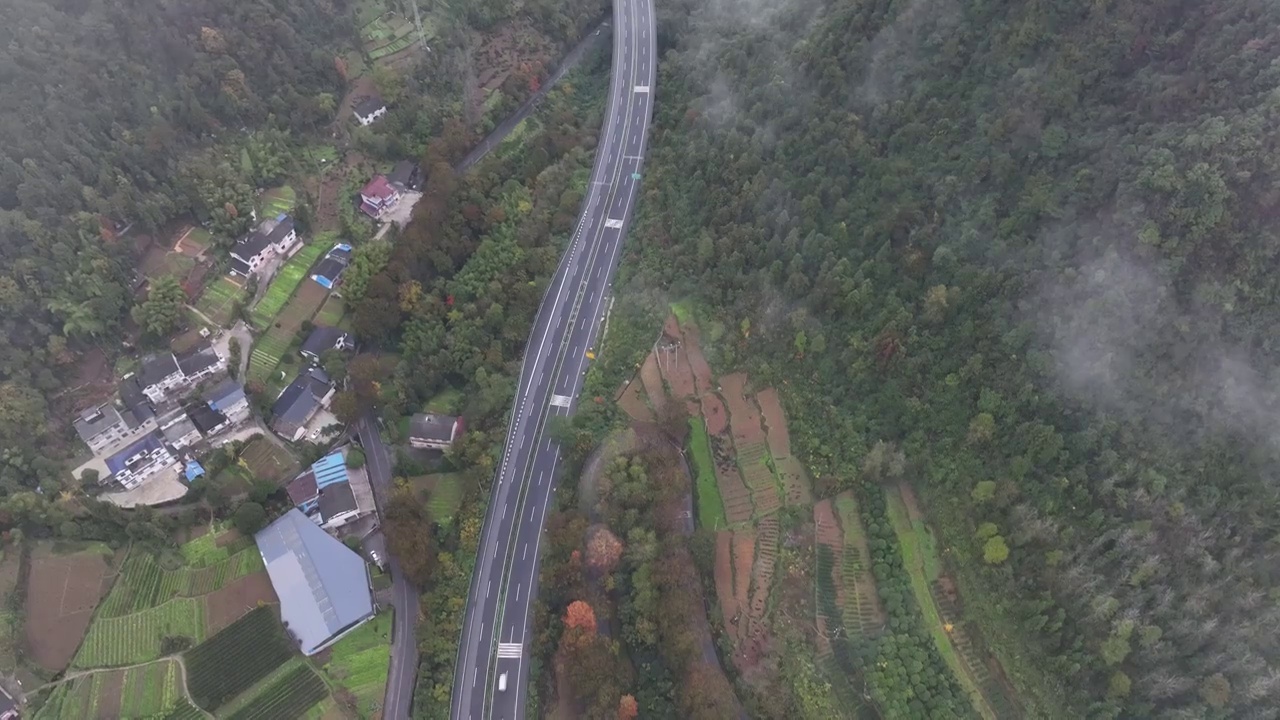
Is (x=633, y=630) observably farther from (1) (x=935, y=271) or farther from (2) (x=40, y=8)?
(2) (x=40, y=8)

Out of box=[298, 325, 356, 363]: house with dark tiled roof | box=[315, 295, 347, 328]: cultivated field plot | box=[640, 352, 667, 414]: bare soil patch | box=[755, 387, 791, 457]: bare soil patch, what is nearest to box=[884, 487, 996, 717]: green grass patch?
box=[755, 387, 791, 457]: bare soil patch

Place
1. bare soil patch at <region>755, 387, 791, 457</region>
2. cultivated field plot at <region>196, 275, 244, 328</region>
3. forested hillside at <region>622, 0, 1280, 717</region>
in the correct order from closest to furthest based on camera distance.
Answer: forested hillside at <region>622, 0, 1280, 717</region> → bare soil patch at <region>755, 387, 791, 457</region> → cultivated field plot at <region>196, 275, 244, 328</region>

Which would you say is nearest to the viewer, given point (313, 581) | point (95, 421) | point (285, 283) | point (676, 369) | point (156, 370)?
point (313, 581)

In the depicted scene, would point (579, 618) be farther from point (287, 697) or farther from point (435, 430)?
point (287, 697)

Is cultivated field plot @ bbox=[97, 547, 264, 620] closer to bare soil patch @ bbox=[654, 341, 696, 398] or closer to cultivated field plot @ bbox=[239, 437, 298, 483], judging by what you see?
cultivated field plot @ bbox=[239, 437, 298, 483]

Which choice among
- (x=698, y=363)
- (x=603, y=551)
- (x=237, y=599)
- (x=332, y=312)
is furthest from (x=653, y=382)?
(x=237, y=599)

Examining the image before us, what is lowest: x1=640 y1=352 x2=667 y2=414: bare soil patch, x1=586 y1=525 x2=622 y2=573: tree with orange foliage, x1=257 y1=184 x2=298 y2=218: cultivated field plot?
x1=586 y1=525 x2=622 y2=573: tree with orange foliage

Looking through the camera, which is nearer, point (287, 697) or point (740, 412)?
point (287, 697)
